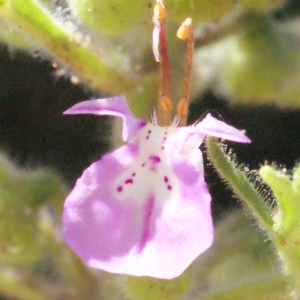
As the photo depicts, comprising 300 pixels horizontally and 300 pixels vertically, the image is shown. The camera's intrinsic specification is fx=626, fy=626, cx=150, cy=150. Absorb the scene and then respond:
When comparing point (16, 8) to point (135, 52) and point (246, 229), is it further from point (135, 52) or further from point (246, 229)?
point (246, 229)

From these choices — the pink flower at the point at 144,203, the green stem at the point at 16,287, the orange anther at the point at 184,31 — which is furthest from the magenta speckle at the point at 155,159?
the green stem at the point at 16,287

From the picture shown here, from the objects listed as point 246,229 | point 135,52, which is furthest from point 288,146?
point 135,52

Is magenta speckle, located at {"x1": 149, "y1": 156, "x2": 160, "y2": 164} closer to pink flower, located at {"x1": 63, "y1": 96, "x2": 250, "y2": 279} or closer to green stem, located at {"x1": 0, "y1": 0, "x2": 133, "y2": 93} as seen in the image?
pink flower, located at {"x1": 63, "y1": 96, "x2": 250, "y2": 279}

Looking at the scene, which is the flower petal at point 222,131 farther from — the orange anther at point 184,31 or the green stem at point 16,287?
the green stem at point 16,287

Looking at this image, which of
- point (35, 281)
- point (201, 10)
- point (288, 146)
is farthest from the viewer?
point (288, 146)

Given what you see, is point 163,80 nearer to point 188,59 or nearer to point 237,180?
point 188,59

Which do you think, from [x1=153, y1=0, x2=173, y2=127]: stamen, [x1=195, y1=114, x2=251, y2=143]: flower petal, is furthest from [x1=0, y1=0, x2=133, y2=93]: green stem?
[x1=195, y1=114, x2=251, y2=143]: flower petal

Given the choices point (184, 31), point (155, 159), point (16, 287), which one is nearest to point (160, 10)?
point (184, 31)
